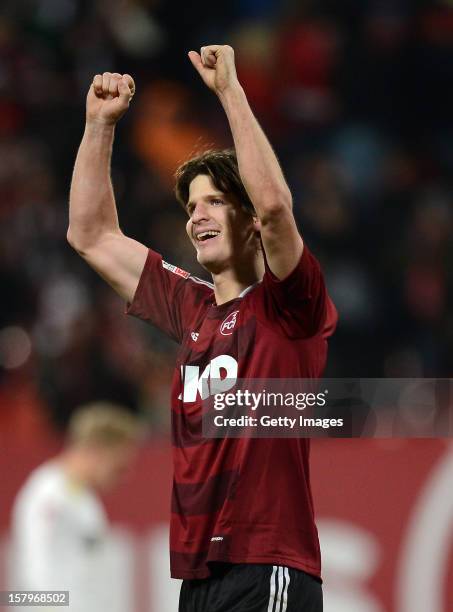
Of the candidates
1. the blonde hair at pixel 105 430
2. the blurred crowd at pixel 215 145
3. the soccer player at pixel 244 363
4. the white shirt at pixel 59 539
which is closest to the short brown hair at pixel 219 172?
the soccer player at pixel 244 363

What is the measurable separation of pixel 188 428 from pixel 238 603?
43cm

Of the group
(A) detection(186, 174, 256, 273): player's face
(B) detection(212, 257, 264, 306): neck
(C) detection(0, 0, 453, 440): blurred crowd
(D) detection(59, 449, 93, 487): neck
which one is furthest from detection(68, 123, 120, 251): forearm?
(C) detection(0, 0, 453, 440): blurred crowd

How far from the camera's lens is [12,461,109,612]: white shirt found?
15.3 feet

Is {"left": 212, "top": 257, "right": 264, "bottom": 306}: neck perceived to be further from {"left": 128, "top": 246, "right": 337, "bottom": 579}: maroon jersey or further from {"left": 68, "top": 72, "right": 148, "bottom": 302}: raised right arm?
{"left": 68, "top": 72, "right": 148, "bottom": 302}: raised right arm

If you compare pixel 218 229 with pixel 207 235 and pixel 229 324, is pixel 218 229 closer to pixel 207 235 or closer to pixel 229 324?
pixel 207 235

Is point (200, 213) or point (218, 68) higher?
point (218, 68)

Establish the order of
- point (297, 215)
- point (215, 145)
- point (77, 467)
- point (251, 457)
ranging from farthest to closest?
point (297, 215) < point (215, 145) < point (77, 467) < point (251, 457)

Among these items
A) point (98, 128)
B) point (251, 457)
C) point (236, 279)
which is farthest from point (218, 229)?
point (251, 457)

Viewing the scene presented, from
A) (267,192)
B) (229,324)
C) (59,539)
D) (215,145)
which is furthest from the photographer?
(215,145)

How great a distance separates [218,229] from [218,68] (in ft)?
1.28

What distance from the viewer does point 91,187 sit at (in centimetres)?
309

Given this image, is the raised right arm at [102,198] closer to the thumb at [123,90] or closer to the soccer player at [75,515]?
the thumb at [123,90]

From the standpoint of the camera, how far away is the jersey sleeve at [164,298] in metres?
3.10

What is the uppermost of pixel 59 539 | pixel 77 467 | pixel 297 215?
pixel 297 215
